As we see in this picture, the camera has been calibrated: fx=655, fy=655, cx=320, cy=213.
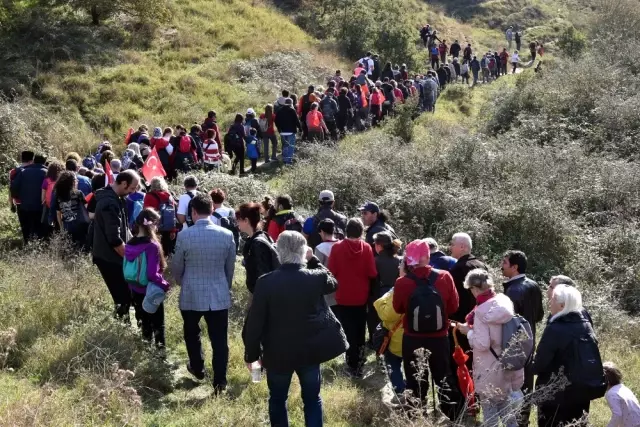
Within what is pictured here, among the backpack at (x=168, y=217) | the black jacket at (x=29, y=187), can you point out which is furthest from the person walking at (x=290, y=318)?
the black jacket at (x=29, y=187)

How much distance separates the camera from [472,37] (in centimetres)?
4338

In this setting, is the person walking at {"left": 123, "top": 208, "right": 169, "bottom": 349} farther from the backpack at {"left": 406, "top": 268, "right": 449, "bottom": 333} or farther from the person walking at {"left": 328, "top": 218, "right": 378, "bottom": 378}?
the backpack at {"left": 406, "top": 268, "right": 449, "bottom": 333}

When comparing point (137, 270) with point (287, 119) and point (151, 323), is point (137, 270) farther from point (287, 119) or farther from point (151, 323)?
point (287, 119)

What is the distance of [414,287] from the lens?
5695mm

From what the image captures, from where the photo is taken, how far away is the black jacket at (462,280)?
6.26 meters

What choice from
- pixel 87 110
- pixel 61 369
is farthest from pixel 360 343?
pixel 87 110

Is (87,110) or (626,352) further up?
(87,110)

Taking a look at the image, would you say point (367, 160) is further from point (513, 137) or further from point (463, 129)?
point (463, 129)

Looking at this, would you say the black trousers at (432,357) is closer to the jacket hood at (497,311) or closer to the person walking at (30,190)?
the jacket hood at (497,311)

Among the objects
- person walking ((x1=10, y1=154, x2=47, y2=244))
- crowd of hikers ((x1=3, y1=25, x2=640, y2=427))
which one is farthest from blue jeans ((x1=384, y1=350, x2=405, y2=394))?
person walking ((x1=10, y1=154, x2=47, y2=244))

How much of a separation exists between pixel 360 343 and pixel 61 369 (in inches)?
123

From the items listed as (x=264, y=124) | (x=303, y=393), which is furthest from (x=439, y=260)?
(x=264, y=124)

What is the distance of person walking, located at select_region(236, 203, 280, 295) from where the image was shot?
590cm

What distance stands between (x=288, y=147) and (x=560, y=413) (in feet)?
39.0
